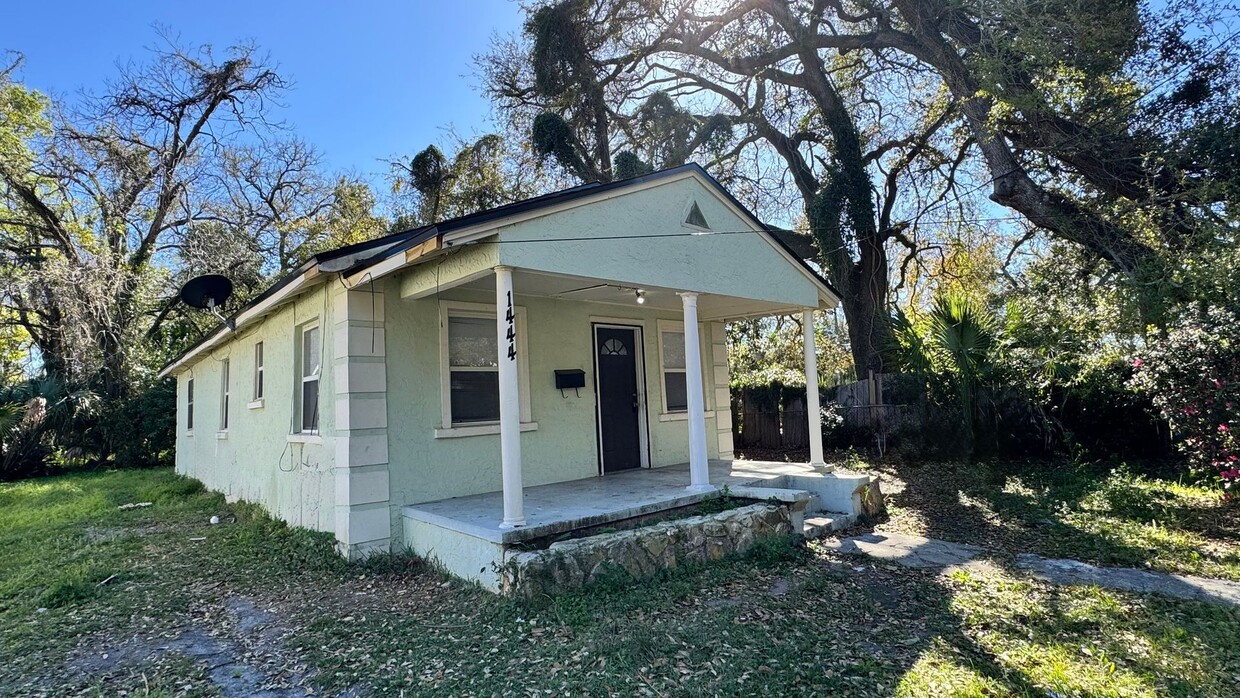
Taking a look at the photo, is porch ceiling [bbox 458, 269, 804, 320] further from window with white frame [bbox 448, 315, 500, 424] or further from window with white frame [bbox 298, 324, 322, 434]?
window with white frame [bbox 298, 324, 322, 434]

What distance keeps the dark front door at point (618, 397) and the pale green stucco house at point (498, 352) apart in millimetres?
24

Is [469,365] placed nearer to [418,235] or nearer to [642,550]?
[418,235]

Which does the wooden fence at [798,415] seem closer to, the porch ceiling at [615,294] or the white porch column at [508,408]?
the porch ceiling at [615,294]

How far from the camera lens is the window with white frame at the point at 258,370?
342 inches

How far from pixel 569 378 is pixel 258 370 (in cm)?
471

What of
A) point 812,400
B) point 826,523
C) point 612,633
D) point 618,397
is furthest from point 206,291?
point 812,400

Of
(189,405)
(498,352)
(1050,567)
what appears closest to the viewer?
(1050,567)

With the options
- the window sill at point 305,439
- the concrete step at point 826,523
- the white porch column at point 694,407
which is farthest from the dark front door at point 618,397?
the window sill at point 305,439

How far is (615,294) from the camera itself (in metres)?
7.65

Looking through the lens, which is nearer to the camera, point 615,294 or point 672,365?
point 615,294

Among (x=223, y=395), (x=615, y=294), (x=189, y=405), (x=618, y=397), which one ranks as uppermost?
(x=615, y=294)

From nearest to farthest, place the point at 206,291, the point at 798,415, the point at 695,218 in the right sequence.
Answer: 1. the point at 695,218
2. the point at 206,291
3. the point at 798,415

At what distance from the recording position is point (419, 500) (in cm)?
616

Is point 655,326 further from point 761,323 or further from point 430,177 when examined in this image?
point 761,323
